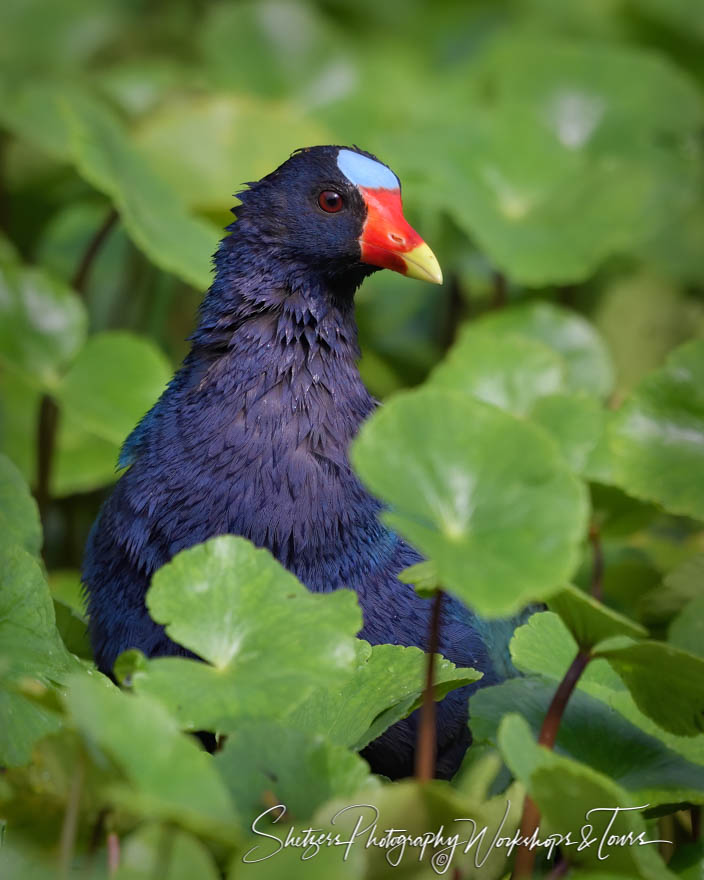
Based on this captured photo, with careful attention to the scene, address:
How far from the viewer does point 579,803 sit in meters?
1.14

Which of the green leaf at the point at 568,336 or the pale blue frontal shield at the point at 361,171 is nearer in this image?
the pale blue frontal shield at the point at 361,171

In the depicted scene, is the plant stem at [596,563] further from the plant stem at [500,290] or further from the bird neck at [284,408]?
the plant stem at [500,290]

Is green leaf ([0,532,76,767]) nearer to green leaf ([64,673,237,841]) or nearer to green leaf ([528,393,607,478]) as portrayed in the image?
green leaf ([64,673,237,841])

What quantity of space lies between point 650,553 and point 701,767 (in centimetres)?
139

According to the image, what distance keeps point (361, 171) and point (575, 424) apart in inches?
24.7

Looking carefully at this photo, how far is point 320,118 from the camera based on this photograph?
3.74 m

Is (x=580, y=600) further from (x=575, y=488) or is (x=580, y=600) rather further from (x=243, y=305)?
(x=243, y=305)

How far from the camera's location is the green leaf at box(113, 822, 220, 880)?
1.00 meters

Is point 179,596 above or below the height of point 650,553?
above

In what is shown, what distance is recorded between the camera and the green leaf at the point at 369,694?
1354mm

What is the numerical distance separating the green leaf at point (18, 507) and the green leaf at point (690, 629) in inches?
38.6

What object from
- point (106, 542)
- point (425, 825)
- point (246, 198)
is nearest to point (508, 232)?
point (246, 198)

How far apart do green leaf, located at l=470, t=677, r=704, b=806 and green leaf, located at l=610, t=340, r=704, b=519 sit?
1.76 ft

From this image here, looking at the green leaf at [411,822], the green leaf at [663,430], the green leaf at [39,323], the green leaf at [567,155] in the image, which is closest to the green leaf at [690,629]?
the green leaf at [663,430]
